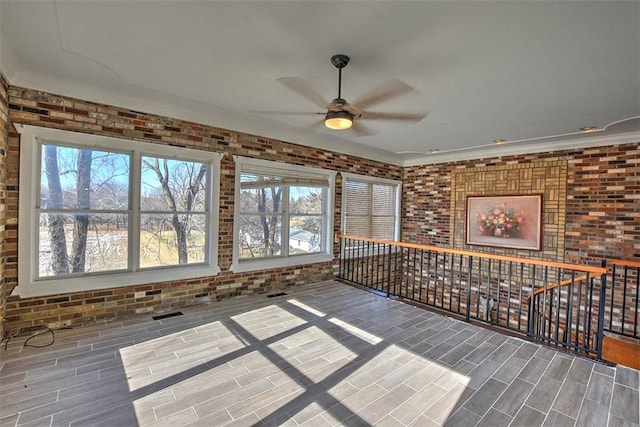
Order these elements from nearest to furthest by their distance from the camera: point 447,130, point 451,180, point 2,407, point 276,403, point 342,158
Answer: point 2,407 → point 276,403 → point 447,130 → point 342,158 → point 451,180

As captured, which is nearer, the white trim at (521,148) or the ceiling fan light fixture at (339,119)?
the ceiling fan light fixture at (339,119)

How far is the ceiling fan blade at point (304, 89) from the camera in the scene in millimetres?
2879

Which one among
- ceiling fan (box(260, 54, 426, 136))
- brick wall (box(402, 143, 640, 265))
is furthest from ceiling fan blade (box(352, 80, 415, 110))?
brick wall (box(402, 143, 640, 265))

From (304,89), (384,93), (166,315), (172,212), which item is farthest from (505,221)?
(166,315)

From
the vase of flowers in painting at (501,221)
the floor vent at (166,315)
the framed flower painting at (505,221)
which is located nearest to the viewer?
the floor vent at (166,315)

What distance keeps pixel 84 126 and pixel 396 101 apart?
3553 mm

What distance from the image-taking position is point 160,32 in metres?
2.17

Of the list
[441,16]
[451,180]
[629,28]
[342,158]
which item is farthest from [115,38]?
[451,180]

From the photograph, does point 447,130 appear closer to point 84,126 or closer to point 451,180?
point 451,180

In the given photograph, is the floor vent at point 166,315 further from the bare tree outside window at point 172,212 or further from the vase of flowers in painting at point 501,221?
the vase of flowers in painting at point 501,221

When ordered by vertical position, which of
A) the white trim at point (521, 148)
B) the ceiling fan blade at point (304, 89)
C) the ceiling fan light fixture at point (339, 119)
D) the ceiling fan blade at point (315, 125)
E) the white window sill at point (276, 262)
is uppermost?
the ceiling fan blade at point (315, 125)

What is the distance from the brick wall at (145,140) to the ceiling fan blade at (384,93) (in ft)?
6.24

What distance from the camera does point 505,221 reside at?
5.57m

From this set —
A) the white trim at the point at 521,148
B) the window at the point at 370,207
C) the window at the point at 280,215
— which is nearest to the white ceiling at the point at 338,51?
the white trim at the point at 521,148
